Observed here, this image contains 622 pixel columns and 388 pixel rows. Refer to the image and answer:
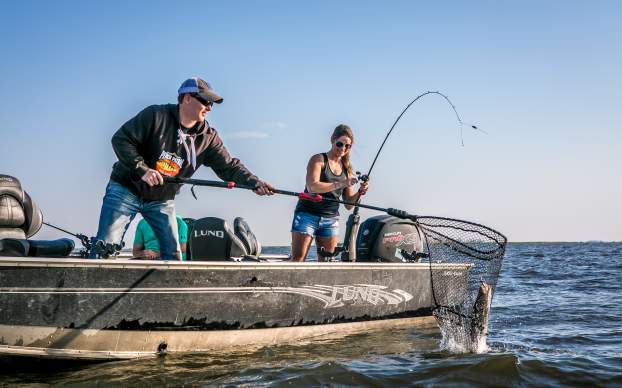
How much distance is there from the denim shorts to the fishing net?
1.37 metres

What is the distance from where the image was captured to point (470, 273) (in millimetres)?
6758

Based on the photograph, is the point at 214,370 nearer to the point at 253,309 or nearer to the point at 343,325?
the point at 253,309

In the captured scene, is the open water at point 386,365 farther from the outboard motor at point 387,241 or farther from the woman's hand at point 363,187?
the woman's hand at point 363,187

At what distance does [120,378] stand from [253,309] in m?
1.53

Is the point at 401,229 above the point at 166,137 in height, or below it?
below

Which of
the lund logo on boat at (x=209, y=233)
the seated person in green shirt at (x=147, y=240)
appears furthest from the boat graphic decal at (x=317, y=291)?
the seated person in green shirt at (x=147, y=240)

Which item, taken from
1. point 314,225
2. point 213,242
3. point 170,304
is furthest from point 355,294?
point 170,304

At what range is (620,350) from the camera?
5863 mm

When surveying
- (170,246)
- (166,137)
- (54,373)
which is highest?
(166,137)

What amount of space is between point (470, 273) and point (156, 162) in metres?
3.80

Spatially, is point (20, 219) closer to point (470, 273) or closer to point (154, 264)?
point (154, 264)

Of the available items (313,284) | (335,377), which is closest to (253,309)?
(313,284)

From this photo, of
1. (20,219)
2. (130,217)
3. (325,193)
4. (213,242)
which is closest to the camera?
(130,217)

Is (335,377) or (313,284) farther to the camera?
(313,284)
